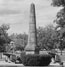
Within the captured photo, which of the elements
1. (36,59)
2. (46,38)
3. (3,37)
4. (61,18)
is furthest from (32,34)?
(46,38)

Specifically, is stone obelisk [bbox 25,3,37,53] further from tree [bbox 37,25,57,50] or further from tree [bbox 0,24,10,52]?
tree [bbox 37,25,57,50]

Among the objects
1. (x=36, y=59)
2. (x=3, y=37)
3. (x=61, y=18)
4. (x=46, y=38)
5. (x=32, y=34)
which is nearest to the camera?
(x=36, y=59)

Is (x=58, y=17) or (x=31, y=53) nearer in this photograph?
(x=31, y=53)

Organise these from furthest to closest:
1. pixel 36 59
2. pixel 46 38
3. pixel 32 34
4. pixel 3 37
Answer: pixel 46 38
pixel 3 37
pixel 32 34
pixel 36 59

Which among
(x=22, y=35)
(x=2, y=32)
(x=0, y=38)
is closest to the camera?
(x=0, y=38)

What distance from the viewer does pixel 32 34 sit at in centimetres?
Result: 2583

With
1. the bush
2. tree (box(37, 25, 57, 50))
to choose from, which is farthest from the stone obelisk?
tree (box(37, 25, 57, 50))

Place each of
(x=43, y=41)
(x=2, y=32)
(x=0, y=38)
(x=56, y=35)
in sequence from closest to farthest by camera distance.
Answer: (x=56, y=35), (x=0, y=38), (x=2, y=32), (x=43, y=41)

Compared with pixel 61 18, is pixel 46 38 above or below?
below

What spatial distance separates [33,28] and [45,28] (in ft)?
187

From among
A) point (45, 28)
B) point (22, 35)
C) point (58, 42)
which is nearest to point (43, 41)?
point (45, 28)

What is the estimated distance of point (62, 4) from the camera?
37.0m

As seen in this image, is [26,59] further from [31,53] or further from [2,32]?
[2,32]

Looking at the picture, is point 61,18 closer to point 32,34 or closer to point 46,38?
point 32,34
